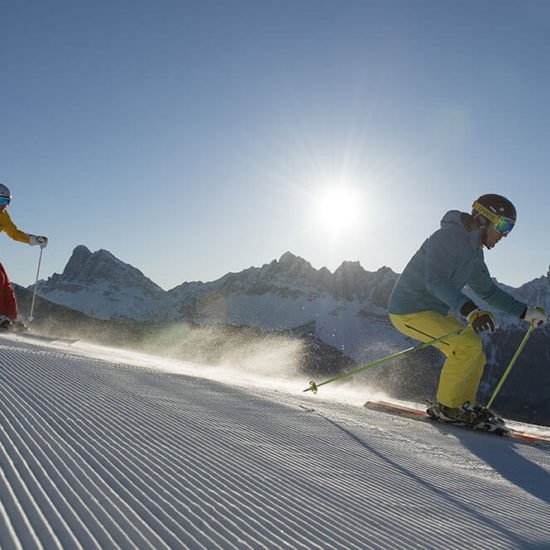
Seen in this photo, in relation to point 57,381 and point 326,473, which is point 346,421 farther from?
point 57,381

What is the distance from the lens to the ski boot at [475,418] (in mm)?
5184

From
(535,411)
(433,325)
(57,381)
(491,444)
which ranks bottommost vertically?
(535,411)

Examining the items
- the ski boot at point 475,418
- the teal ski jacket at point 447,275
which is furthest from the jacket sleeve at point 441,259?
the ski boot at point 475,418

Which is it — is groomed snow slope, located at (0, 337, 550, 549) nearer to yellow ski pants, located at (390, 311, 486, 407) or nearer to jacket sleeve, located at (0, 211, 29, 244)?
yellow ski pants, located at (390, 311, 486, 407)

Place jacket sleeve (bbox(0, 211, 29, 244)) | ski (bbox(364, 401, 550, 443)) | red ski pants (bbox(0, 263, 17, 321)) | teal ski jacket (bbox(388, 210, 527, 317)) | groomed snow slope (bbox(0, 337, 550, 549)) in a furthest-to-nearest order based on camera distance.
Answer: jacket sleeve (bbox(0, 211, 29, 244)) < red ski pants (bbox(0, 263, 17, 321)) < teal ski jacket (bbox(388, 210, 527, 317)) < ski (bbox(364, 401, 550, 443)) < groomed snow slope (bbox(0, 337, 550, 549))

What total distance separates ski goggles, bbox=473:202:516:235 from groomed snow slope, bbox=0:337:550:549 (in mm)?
2577

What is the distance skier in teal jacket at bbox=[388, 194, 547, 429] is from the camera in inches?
206

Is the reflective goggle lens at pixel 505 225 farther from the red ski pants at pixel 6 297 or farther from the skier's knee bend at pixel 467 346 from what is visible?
the red ski pants at pixel 6 297

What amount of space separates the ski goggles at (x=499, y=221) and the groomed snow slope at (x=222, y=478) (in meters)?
2.58

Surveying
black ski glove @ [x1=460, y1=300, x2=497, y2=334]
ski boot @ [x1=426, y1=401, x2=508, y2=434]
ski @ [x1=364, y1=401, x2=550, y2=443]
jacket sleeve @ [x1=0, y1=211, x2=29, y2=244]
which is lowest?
ski @ [x1=364, y1=401, x2=550, y2=443]

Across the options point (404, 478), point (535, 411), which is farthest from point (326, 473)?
point (535, 411)

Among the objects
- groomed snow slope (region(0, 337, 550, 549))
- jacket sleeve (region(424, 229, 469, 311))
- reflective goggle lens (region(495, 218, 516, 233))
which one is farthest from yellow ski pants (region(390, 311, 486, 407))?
groomed snow slope (region(0, 337, 550, 549))

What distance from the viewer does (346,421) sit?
169 inches

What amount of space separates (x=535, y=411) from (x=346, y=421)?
150041mm
